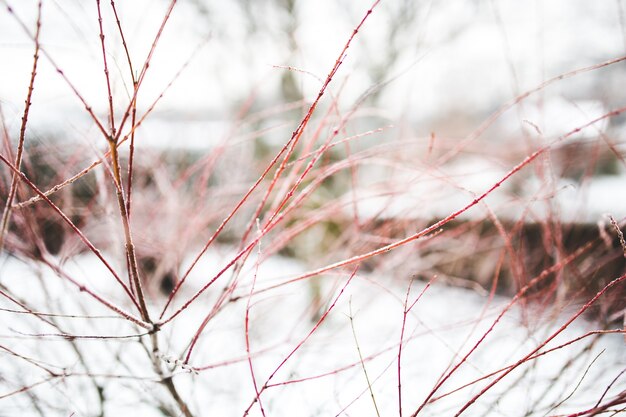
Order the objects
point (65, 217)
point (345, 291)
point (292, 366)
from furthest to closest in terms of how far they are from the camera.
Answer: point (345, 291), point (292, 366), point (65, 217)

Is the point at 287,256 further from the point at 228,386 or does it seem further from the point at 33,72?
the point at 33,72

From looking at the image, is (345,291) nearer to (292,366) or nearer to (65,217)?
(292,366)

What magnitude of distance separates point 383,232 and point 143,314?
739mm

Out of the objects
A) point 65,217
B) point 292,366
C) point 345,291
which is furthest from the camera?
point 345,291

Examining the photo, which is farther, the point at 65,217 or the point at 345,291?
the point at 345,291

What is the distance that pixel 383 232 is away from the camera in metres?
1.22

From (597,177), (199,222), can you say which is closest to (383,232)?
(199,222)

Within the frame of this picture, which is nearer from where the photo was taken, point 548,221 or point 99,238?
point 548,221

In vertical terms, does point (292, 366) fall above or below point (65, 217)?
below

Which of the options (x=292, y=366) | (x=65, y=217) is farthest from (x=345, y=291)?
(x=65, y=217)

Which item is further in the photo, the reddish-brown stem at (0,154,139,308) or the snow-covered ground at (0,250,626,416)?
the snow-covered ground at (0,250,626,416)

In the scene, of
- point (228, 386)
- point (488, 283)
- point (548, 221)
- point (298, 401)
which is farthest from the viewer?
point (488, 283)

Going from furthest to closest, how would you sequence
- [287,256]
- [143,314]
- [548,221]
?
[287,256], [548,221], [143,314]

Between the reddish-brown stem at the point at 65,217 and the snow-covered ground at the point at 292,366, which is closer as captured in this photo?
the reddish-brown stem at the point at 65,217
